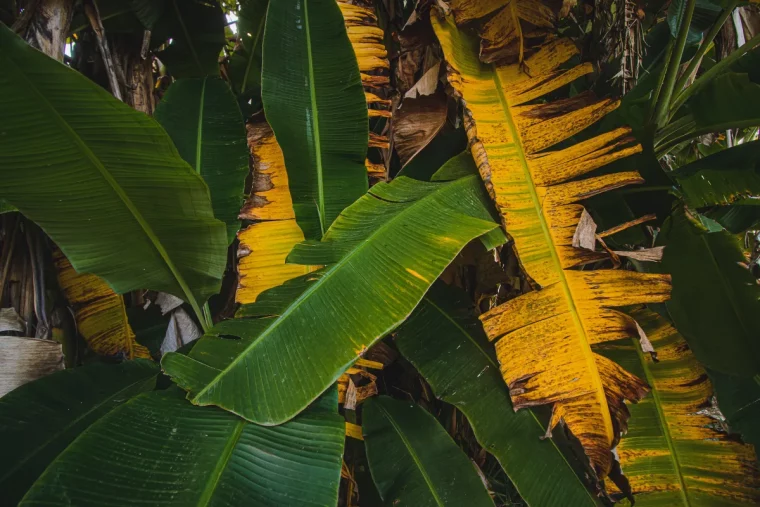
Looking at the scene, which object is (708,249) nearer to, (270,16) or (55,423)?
(270,16)

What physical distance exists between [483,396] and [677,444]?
34cm

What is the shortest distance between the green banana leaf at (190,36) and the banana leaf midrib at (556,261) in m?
0.76

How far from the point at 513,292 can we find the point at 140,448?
2.47 ft

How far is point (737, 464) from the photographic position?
75 centimetres

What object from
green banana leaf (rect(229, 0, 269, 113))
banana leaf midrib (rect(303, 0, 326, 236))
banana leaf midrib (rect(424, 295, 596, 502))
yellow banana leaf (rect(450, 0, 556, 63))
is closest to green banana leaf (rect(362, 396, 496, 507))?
banana leaf midrib (rect(424, 295, 596, 502))

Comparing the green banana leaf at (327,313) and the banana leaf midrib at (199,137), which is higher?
the banana leaf midrib at (199,137)

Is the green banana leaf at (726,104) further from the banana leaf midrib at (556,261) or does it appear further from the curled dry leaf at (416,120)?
the curled dry leaf at (416,120)

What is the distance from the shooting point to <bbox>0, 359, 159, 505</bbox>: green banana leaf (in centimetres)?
62

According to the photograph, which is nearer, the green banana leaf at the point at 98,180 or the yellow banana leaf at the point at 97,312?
the green banana leaf at the point at 98,180

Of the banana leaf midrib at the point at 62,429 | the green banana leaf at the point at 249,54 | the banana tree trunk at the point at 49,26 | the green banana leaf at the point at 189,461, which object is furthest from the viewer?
the green banana leaf at the point at 249,54

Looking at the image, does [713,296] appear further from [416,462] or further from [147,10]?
[147,10]

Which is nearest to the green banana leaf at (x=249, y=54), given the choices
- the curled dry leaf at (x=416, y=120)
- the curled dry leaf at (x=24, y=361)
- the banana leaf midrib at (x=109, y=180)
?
the curled dry leaf at (x=416, y=120)

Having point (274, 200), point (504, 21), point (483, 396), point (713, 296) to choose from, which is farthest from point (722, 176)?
point (274, 200)

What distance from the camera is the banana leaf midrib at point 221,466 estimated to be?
1.52 ft
